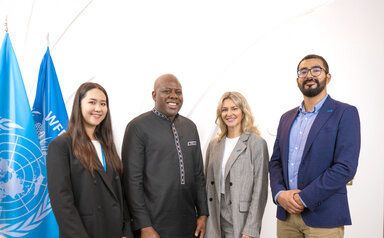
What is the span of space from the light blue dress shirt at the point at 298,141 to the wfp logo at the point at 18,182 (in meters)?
1.90

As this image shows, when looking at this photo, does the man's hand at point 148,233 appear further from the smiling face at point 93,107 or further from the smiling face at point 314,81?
the smiling face at point 314,81

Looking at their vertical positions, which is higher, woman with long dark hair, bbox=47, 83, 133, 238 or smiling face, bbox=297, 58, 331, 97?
smiling face, bbox=297, 58, 331, 97

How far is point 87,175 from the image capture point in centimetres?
182

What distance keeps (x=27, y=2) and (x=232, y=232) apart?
2.92 metres

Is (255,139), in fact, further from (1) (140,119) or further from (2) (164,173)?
(1) (140,119)

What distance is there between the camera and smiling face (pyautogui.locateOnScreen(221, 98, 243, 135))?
2.40 m

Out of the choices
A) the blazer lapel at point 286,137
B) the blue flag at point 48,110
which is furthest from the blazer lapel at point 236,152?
the blue flag at point 48,110

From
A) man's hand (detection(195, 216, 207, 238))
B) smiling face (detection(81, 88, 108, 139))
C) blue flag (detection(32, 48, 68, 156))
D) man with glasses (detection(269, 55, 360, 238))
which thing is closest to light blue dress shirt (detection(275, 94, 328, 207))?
man with glasses (detection(269, 55, 360, 238))

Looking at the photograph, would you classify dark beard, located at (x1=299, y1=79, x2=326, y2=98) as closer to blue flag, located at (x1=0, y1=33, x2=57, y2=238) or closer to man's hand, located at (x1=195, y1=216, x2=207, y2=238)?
man's hand, located at (x1=195, y1=216, x2=207, y2=238)

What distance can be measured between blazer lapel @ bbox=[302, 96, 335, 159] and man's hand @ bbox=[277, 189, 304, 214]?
0.26 m

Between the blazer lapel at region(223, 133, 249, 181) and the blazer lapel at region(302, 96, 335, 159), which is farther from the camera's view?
the blazer lapel at region(223, 133, 249, 181)

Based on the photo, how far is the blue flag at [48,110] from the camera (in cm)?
260

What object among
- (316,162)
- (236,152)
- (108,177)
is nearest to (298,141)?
(316,162)

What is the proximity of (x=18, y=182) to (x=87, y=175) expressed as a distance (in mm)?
967
